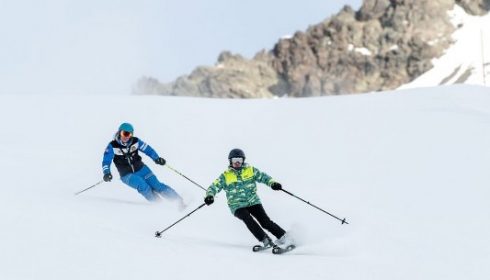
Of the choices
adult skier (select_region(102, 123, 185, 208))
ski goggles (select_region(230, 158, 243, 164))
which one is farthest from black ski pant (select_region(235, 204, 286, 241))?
adult skier (select_region(102, 123, 185, 208))

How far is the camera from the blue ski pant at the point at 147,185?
34.8ft

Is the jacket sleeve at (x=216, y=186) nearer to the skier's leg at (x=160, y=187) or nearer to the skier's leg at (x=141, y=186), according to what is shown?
the skier's leg at (x=160, y=187)

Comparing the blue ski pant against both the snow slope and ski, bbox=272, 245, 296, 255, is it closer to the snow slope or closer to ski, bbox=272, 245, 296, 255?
ski, bbox=272, 245, 296, 255

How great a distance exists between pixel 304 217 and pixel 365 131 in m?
6.90

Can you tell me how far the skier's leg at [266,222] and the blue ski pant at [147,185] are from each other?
2659 mm

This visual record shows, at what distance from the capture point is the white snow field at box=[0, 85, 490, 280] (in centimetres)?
577

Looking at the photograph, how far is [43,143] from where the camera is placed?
16156 mm

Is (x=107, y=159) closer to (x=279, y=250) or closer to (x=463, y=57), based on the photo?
(x=279, y=250)

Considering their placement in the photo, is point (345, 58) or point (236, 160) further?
point (345, 58)

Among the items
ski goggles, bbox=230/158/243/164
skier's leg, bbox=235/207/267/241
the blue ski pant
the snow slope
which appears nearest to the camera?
skier's leg, bbox=235/207/267/241

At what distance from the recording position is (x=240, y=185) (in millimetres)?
8086

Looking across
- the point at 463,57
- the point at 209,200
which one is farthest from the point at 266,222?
the point at 463,57

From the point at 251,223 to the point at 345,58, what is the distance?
170 meters

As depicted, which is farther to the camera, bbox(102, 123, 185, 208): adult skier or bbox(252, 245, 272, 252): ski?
bbox(102, 123, 185, 208): adult skier
